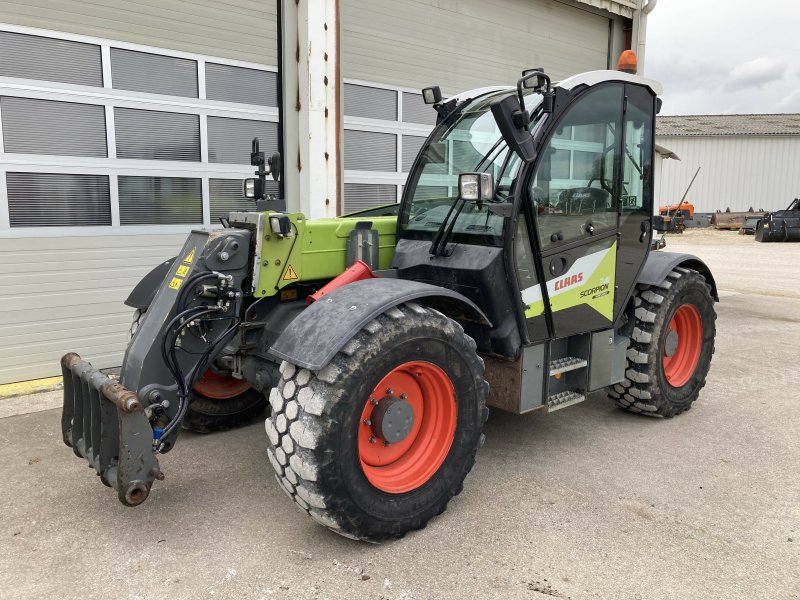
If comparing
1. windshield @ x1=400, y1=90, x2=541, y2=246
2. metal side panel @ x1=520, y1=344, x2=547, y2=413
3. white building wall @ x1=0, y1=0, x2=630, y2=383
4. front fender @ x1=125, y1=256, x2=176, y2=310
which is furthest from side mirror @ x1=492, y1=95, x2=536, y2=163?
white building wall @ x1=0, y1=0, x2=630, y2=383

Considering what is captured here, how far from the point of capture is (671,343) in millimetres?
4922

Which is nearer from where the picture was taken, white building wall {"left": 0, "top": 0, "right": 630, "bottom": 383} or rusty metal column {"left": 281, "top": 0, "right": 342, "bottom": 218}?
white building wall {"left": 0, "top": 0, "right": 630, "bottom": 383}

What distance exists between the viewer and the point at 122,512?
3.40 metres

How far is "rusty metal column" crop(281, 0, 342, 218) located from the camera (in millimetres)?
6859

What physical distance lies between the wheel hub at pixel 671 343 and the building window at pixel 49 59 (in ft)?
17.4

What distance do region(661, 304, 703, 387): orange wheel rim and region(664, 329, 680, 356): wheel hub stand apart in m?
0.08

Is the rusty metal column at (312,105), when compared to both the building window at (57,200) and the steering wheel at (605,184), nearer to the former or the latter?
the building window at (57,200)

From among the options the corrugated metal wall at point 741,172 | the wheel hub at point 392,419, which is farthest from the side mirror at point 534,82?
the corrugated metal wall at point 741,172

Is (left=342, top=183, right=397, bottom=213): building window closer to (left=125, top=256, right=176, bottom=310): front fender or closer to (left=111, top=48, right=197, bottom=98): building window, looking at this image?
(left=111, top=48, right=197, bottom=98): building window

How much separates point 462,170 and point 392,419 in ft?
5.36

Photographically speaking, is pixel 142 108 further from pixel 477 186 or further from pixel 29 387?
pixel 477 186

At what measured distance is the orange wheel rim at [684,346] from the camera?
5.09m

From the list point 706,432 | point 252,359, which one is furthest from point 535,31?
point 252,359

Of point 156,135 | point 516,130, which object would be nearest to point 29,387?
point 156,135
